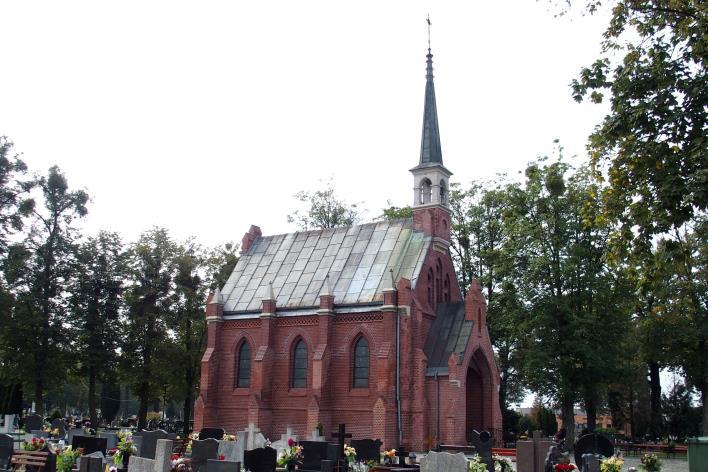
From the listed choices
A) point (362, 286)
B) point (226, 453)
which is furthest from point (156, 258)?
point (226, 453)

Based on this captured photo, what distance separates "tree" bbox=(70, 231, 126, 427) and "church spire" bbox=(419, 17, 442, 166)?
21272 mm

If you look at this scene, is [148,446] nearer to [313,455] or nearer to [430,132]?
[313,455]

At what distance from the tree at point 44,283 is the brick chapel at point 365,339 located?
1044 cm

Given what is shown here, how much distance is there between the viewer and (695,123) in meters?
15.7

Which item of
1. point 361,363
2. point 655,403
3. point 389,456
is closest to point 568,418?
point 361,363

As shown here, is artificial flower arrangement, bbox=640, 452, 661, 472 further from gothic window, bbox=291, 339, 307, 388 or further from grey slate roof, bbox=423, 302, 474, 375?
gothic window, bbox=291, 339, 307, 388

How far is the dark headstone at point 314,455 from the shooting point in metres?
18.9

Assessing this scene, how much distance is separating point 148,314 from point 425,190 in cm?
2026

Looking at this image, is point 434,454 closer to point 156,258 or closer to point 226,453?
point 226,453

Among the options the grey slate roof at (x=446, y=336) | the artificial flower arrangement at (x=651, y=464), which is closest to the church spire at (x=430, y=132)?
the grey slate roof at (x=446, y=336)

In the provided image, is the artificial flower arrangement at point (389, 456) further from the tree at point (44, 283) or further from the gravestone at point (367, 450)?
the tree at point (44, 283)

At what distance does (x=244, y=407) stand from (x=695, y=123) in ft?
87.4

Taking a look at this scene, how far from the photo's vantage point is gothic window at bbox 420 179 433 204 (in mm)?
36094

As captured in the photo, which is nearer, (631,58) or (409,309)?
(631,58)
